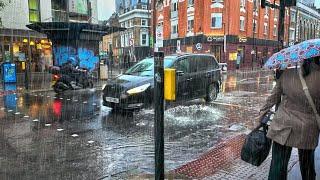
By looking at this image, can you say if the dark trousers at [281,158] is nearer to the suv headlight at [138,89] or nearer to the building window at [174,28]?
the suv headlight at [138,89]

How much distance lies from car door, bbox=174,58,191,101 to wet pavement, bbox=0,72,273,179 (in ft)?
1.40

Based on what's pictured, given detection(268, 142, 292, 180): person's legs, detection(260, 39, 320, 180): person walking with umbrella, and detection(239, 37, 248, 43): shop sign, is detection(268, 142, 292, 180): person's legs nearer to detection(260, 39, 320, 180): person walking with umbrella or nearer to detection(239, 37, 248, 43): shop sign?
detection(260, 39, 320, 180): person walking with umbrella

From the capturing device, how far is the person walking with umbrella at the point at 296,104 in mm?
3516

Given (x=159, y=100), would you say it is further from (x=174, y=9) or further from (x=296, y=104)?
(x=174, y=9)

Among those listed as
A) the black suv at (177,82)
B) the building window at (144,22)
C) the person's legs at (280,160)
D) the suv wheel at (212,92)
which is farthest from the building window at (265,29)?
the person's legs at (280,160)

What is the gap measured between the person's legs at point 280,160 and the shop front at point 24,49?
2243 cm

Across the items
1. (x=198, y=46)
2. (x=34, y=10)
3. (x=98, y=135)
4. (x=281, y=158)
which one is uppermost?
(x=34, y=10)

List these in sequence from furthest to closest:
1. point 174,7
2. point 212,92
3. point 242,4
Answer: point 174,7 < point 242,4 < point 212,92

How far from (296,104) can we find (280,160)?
2.06 feet

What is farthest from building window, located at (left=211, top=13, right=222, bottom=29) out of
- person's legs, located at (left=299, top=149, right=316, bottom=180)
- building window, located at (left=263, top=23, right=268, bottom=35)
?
person's legs, located at (left=299, top=149, right=316, bottom=180)

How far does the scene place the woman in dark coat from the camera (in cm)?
354

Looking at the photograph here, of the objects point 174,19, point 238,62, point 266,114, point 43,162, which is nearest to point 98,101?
point 43,162

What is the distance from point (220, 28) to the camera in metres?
42.6

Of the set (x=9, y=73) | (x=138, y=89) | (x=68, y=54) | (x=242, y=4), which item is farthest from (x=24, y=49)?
(x=242, y=4)
